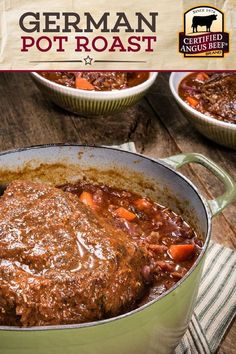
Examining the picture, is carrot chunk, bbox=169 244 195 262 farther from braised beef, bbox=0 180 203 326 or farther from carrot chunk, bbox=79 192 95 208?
carrot chunk, bbox=79 192 95 208

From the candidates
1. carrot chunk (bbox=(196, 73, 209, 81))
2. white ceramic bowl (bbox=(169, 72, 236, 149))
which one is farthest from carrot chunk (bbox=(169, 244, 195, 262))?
carrot chunk (bbox=(196, 73, 209, 81))

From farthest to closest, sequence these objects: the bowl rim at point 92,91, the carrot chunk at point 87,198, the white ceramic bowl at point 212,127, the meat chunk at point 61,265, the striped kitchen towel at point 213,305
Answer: the bowl rim at point 92,91 < the white ceramic bowl at point 212,127 < the carrot chunk at point 87,198 < the striped kitchen towel at point 213,305 < the meat chunk at point 61,265

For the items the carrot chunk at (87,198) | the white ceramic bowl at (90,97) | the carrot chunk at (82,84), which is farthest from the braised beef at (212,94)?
the carrot chunk at (87,198)

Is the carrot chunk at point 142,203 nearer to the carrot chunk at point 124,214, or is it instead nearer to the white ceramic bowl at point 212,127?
the carrot chunk at point 124,214

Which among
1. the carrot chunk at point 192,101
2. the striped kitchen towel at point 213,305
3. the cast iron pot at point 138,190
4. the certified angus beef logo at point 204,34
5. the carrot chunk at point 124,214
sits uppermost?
the certified angus beef logo at point 204,34

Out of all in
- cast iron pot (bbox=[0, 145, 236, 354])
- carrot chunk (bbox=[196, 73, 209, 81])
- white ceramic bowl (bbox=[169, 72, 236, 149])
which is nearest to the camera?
cast iron pot (bbox=[0, 145, 236, 354])

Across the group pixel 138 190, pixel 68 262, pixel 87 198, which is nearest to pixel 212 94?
pixel 138 190

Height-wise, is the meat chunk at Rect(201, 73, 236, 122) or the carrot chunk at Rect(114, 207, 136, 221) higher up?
the carrot chunk at Rect(114, 207, 136, 221)
